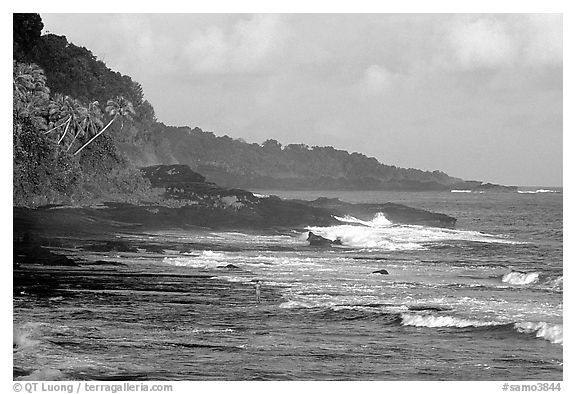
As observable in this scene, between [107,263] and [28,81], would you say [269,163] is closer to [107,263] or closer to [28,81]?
[107,263]

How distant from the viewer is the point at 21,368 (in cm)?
715

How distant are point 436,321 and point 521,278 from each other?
0.81 m

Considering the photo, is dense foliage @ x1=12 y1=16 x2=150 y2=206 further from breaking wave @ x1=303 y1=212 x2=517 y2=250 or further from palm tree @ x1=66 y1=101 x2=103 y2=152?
breaking wave @ x1=303 y1=212 x2=517 y2=250

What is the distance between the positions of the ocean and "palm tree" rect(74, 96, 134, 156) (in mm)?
923

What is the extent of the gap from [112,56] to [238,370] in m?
2.86

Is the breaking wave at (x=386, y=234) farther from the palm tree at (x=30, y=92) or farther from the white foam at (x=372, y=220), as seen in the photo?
the palm tree at (x=30, y=92)

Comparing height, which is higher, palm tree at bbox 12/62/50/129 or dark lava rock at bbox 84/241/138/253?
palm tree at bbox 12/62/50/129

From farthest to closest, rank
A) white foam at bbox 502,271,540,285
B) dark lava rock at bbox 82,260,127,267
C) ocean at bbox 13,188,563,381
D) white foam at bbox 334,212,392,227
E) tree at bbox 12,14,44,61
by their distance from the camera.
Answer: white foam at bbox 334,212,392,227, dark lava rock at bbox 82,260,127,267, tree at bbox 12,14,44,61, white foam at bbox 502,271,540,285, ocean at bbox 13,188,563,381

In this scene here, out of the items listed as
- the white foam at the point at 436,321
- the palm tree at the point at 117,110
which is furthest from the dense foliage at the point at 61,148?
the white foam at the point at 436,321

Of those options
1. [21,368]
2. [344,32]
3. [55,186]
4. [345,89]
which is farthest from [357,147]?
[21,368]

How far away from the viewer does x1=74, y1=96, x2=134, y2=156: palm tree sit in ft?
24.9

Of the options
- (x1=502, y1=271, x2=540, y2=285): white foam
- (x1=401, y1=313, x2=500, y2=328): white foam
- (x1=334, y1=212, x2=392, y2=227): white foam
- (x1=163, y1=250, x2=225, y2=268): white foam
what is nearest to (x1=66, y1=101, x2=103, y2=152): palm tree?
(x1=163, y1=250, x2=225, y2=268): white foam

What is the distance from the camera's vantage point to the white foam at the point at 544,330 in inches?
281

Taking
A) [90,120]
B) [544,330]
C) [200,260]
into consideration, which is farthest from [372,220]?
[90,120]
